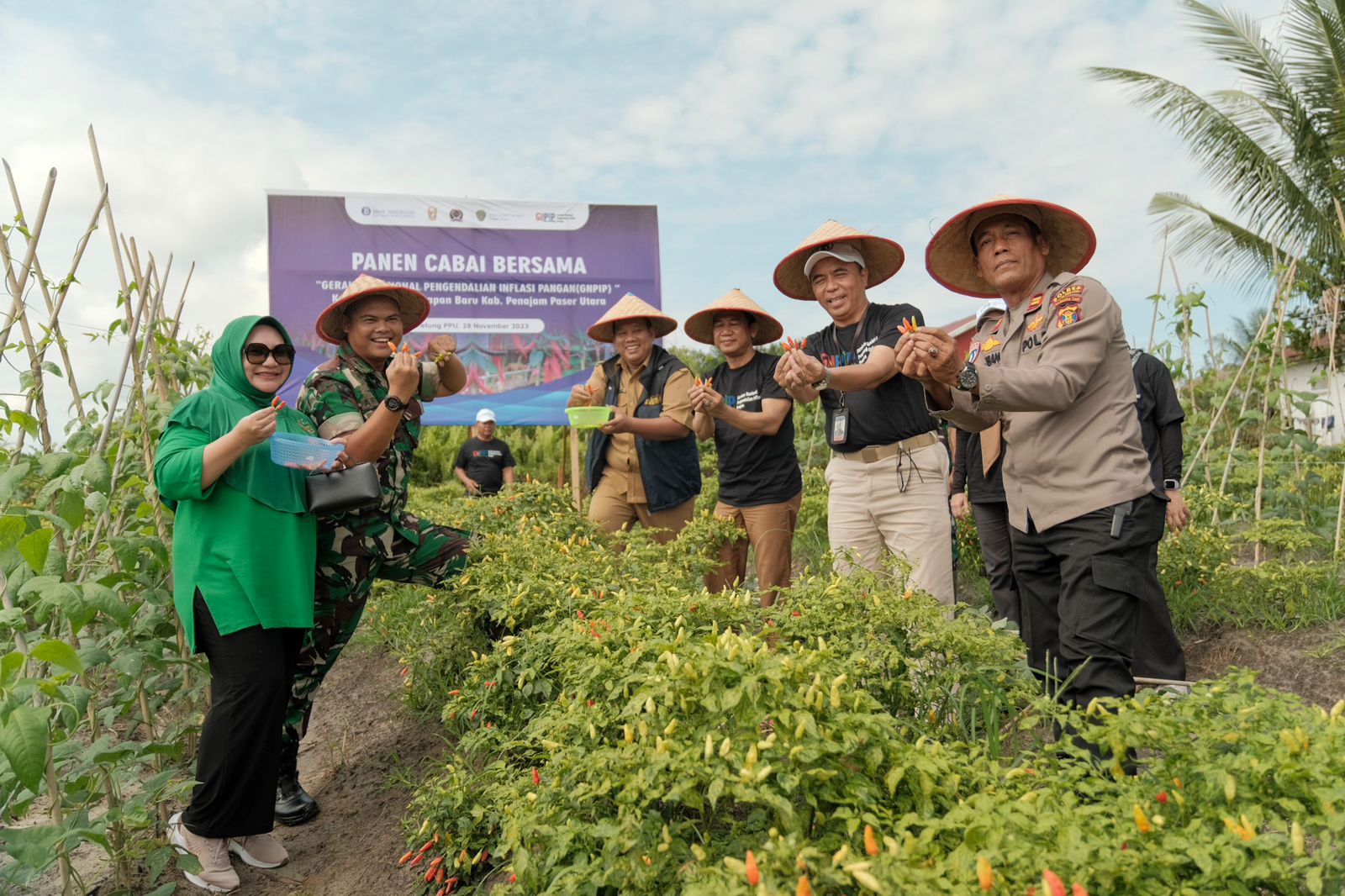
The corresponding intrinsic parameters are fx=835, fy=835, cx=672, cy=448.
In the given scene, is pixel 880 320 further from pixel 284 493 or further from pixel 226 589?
pixel 226 589

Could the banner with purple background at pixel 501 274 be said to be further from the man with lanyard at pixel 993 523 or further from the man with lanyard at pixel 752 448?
the man with lanyard at pixel 993 523

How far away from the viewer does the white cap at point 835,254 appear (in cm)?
358

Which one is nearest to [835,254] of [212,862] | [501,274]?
[212,862]

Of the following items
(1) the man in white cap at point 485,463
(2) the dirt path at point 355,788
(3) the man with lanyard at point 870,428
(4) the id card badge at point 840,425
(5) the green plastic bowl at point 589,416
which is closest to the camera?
(2) the dirt path at point 355,788

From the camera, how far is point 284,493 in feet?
8.77

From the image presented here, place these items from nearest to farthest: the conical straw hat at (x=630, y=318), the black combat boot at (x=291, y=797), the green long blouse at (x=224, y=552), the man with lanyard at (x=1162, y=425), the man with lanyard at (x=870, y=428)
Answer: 1. the green long blouse at (x=224, y=552)
2. the black combat boot at (x=291, y=797)
3. the man with lanyard at (x=870, y=428)
4. the man with lanyard at (x=1162, y=425)
5. the conical straw hat at (x=630, y=318)

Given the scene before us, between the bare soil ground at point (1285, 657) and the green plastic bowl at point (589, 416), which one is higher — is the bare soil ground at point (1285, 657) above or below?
below

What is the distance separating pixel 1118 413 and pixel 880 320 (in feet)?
4.04

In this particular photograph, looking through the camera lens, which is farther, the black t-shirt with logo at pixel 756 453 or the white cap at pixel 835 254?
the black t-shirt with logo at pixel 756 453

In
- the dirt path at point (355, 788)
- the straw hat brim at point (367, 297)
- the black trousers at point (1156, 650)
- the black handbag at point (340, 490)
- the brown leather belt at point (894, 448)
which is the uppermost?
the straw hat brim at point (367, 297)

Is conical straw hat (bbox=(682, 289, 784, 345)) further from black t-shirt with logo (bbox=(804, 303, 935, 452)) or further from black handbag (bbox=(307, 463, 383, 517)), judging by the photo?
black handbag (bbox=(307, 463, 383, 517))

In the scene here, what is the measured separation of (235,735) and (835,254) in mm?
2839

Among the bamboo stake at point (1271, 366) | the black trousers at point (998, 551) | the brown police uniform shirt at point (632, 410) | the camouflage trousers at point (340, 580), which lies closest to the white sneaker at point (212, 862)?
the camouflage trousers at point (340, 580)

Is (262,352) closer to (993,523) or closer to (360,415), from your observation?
(360,415)
